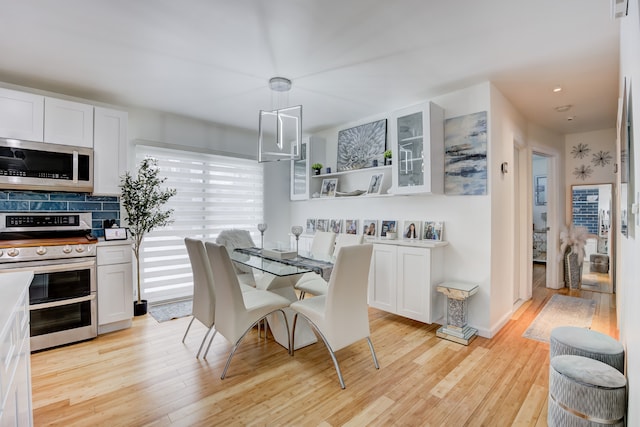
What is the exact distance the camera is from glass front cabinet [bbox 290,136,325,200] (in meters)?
4.87

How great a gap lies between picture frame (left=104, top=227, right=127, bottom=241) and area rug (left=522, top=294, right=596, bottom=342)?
4.38m

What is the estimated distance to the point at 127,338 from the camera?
305 cm

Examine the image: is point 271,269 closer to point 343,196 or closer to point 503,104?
point 343,196

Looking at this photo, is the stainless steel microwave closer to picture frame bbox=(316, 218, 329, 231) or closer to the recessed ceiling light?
picture frame bbox=(316, 218, 329, 231)

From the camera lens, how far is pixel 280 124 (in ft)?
9.49

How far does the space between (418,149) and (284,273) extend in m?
→ 2.05

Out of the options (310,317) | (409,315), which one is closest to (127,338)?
(310,317)

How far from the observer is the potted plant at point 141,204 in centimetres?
350

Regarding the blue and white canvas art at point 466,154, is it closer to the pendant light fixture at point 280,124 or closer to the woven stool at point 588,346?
the woven stool at point 588,346

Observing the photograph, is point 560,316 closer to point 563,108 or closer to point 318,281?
point 563,108

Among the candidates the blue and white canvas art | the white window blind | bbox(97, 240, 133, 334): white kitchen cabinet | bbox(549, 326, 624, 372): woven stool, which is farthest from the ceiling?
bbox(549, 326, 624, 372): woven stool

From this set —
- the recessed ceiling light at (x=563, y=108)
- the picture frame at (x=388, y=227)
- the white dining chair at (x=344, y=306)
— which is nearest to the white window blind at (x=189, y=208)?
the picture frame at (x=388, y=227)

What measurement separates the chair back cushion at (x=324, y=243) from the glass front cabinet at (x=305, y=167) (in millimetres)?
1302

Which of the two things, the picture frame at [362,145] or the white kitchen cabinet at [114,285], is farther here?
the picture frame at [362,145]
